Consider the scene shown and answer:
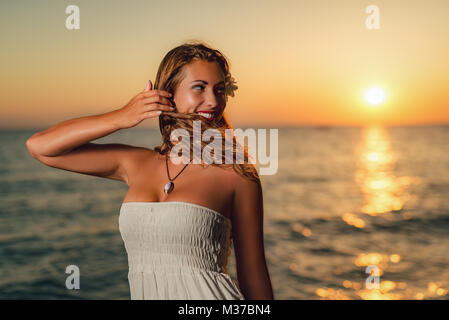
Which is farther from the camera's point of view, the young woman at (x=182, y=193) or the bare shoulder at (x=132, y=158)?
the bare shoulder at (x=132, y=158)

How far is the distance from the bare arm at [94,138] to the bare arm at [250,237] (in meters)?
0.54

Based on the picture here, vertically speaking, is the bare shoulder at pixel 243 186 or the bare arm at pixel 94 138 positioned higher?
the bare arm at pixel 94 138

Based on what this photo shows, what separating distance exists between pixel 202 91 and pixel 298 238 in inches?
476

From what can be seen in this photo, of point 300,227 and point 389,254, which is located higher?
point 300,227

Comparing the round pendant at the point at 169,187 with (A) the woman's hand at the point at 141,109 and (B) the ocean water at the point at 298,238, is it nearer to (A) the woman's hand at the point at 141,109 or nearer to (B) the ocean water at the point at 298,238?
(A) the woman's hand at the point at 141,109

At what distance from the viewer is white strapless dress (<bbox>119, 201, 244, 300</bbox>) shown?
2.16 metres

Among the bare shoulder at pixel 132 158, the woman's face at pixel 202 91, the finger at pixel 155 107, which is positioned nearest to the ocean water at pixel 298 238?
the bare shoulder at pixel 132 158

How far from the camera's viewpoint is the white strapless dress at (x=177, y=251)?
2160 millimetres

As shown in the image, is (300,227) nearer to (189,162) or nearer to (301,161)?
(189,162)

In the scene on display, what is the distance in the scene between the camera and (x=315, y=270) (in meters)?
11.4

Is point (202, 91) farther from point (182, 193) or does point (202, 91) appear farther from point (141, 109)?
point (182, 193)
